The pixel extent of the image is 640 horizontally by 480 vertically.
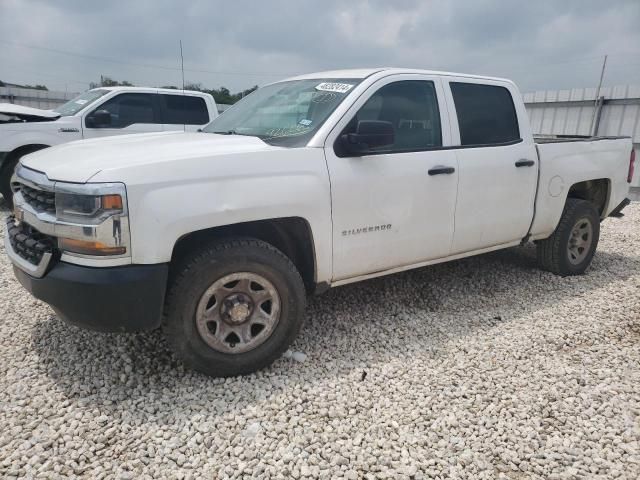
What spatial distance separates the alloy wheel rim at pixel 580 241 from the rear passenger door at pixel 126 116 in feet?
22.2

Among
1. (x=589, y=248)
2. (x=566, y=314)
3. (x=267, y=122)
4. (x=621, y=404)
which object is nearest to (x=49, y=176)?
(x=267, y=122)

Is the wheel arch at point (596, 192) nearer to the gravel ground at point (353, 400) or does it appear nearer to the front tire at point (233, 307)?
the gravel ground at point (353, 400)

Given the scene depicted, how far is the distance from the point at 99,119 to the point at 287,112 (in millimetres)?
5403

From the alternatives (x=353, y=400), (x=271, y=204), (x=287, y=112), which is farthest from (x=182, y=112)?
(x=353, y=400)

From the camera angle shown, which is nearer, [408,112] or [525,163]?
[408,112]

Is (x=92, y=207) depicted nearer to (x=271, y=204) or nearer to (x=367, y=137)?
(x=271, y=204)

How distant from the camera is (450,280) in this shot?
4.74 meters

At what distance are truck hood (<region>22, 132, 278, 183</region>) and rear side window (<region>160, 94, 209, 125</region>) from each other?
5500 millimetres

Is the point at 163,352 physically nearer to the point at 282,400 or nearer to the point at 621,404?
the point at 282,400

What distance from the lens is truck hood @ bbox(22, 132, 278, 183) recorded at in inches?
98.5

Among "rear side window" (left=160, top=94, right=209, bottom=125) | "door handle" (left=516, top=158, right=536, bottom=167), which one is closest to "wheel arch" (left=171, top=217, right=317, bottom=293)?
"door handle" (left=516, top=158, right=536, bottom=167)

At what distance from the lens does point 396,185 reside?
3316mm

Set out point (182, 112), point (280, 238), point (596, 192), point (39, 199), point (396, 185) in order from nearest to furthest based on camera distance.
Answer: point (39, 199)
point (280, 238)
point (396, 185)
point (596, 192)
point (182, 112)

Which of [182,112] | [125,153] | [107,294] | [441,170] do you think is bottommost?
[107,294]
